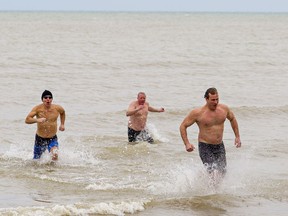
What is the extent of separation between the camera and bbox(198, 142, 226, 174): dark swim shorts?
34.5 feet

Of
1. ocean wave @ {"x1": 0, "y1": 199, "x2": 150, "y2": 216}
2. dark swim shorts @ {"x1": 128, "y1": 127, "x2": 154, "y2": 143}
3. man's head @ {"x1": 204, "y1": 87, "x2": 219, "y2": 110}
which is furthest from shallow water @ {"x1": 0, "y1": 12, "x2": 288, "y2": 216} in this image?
man's head @ {"x1": 204, "y1": 87, "x2": 219, "y2": 110}

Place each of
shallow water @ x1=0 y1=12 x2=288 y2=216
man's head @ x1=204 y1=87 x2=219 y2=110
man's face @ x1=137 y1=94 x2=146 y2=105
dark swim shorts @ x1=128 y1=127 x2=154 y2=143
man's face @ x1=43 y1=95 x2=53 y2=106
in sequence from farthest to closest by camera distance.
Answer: dark swim shorts @ x1=128 y1=127 x2=154 y2=143 < man's face @ x1=137 y1=94 x2=146 y2=105 < man's face @ x1=43 y1=95 x2=53 y2=106 < shallow water @ x1=0 y1=12 x2=288 y2=216 < man's head @ x1=204 y1=87 x2=219 y2=110

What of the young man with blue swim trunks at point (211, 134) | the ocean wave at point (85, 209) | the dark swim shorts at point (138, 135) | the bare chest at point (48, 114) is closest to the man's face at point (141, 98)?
the dark swim shorts at point (138, 135)

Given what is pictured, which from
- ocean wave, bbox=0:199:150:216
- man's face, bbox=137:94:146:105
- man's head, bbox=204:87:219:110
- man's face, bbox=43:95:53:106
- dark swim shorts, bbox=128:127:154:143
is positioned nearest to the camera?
ocean wave, bbox=0:199:150:216

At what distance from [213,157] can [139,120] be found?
4.93m

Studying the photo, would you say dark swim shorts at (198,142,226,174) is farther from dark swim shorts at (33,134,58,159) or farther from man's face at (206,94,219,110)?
dark swim shorts at (33,134,58,159)

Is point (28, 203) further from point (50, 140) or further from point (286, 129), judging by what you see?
point (286, 129)

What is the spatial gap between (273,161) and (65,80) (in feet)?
48.9

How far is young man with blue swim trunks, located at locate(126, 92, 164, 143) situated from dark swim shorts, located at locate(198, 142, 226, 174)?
14.9ft

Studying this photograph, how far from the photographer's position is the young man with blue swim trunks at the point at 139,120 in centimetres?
1512

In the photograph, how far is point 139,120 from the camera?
1532cm

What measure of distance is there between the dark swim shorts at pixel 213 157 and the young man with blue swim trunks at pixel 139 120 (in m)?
4.53

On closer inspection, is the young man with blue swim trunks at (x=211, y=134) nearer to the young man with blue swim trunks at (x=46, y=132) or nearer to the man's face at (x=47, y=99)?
the man's face at (x=47, y=99)

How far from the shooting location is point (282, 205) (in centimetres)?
1029
